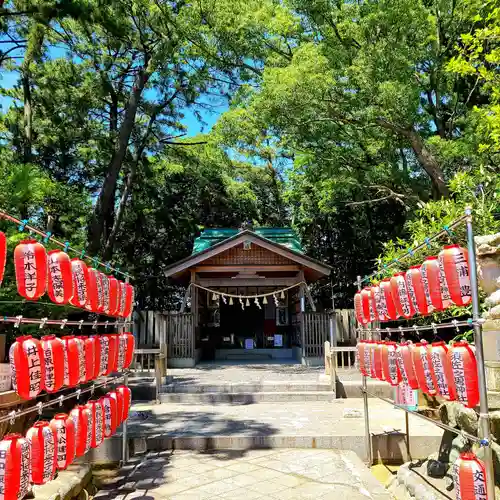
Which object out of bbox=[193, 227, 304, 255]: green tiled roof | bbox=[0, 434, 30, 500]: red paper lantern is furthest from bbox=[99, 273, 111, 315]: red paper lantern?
bbox=[193, 227, 304, 255]: green tiled roof

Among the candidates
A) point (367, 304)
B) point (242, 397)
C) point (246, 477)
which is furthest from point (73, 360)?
point (242, 397)

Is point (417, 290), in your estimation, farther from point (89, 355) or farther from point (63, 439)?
point (63, 439)

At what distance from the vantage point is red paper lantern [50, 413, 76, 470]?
4.95m

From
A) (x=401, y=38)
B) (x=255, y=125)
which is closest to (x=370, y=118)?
(x=401, y=38)

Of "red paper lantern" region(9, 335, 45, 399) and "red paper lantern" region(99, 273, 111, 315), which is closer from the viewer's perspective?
Result: "red paper lantern" region(9, 335, 45, 399)

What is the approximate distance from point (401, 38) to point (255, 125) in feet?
17.9

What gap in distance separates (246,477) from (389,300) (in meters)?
3.25

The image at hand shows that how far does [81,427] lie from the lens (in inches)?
214

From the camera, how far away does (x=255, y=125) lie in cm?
1627

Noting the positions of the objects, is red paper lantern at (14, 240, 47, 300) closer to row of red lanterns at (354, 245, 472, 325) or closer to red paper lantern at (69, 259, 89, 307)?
red paper lantern at (69, 259, 89, 307)

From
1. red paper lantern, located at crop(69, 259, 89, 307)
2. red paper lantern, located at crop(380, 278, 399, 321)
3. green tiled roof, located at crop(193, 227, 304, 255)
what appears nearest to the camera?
red paper lantern, located at crop(69, 259, 89, 307)

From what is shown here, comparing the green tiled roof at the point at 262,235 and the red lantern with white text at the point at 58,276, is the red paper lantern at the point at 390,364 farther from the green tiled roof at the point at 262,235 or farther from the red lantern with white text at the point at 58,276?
the green tiled roof at the point at 262,235

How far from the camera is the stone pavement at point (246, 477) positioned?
230 inches

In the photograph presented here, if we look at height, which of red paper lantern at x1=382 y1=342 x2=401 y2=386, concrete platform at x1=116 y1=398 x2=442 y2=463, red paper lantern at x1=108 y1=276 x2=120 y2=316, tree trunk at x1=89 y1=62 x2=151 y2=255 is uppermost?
tree trunk at x1=89 y1=62 x2=151 y2=255
